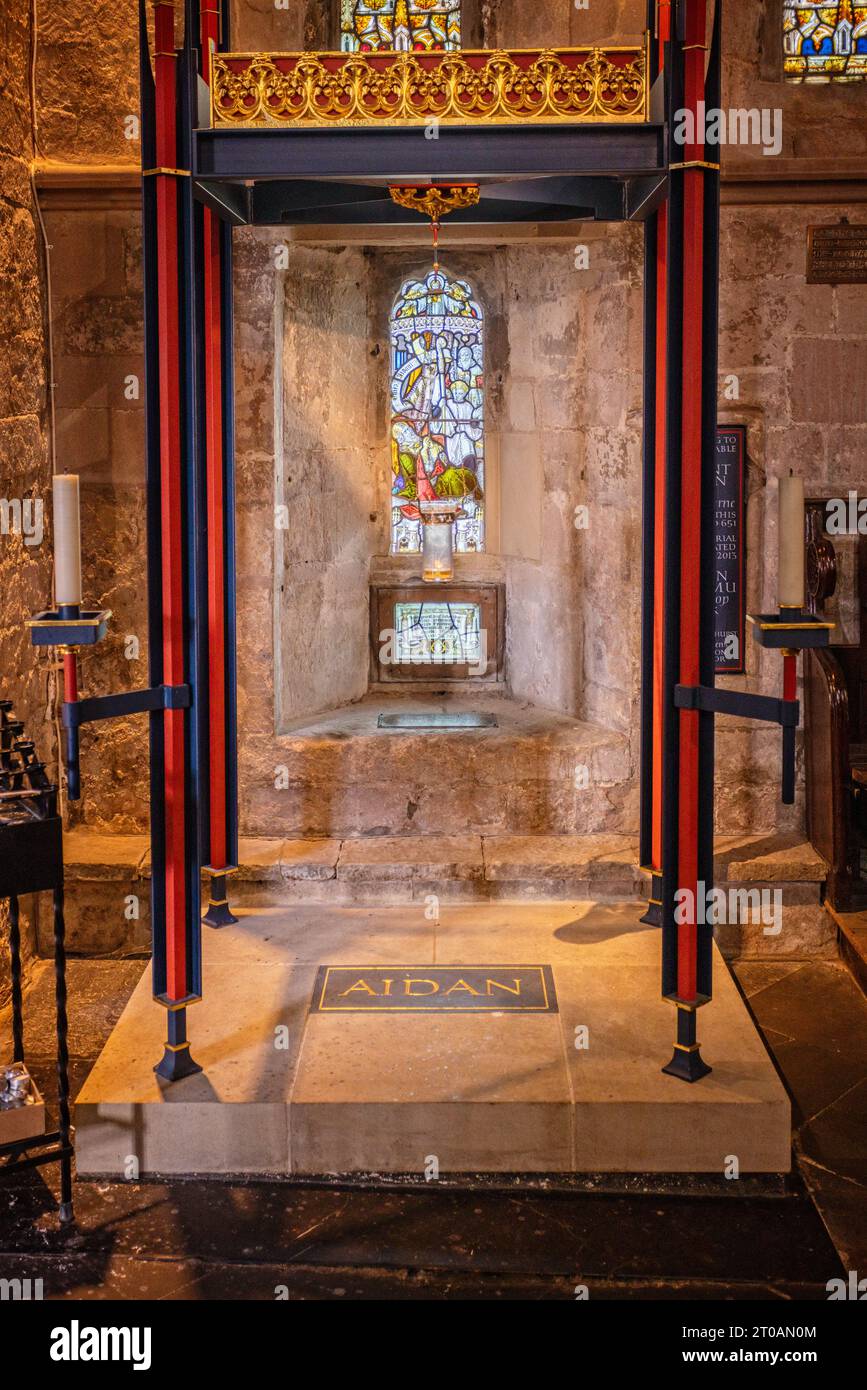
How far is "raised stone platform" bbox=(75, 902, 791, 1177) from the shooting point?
4020 millimetres

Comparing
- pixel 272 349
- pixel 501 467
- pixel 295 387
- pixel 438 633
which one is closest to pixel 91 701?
pixel 272 349

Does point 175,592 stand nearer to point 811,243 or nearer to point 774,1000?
point 774,1000

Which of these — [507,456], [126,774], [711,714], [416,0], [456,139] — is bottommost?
[126,774]

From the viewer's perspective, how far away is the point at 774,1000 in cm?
541

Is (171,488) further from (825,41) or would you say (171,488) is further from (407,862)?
(825,41)

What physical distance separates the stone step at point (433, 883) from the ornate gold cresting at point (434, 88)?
2.84 metres

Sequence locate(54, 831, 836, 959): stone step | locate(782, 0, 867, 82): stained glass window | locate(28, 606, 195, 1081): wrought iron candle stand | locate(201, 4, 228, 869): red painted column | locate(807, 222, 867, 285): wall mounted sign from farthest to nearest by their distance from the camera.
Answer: locate(782, 0, 867, 82): stained glass window → locate(807, 222, 867, 285): wall mounted sign → locate(54, 831, 836, 959): stone step → locate(201, 4, 228, 869): red painted column → locate(28, 606, 195, 1081): wrought iron candle stand

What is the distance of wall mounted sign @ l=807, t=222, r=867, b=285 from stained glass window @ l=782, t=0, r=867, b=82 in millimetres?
721

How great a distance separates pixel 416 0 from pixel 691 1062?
4776mm

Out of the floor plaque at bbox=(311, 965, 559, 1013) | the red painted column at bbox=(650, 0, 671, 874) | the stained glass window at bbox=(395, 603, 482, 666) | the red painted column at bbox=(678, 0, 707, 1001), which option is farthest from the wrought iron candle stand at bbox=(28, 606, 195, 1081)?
the stained glass window at bbox=(395, 603, 482, 666)

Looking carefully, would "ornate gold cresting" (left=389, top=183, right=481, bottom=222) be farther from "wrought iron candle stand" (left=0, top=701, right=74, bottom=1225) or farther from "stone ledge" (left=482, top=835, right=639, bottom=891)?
"stone ledge" (left=482, top=835, right=639, bottom=891)

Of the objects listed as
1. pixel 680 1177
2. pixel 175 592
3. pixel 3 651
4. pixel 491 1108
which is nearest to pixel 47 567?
pixel 3 651

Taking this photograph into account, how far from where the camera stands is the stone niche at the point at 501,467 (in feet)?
20.7

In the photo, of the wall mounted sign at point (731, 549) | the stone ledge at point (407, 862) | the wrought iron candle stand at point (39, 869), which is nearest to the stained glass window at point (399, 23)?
the wall mounted sign at point (731, 549)
